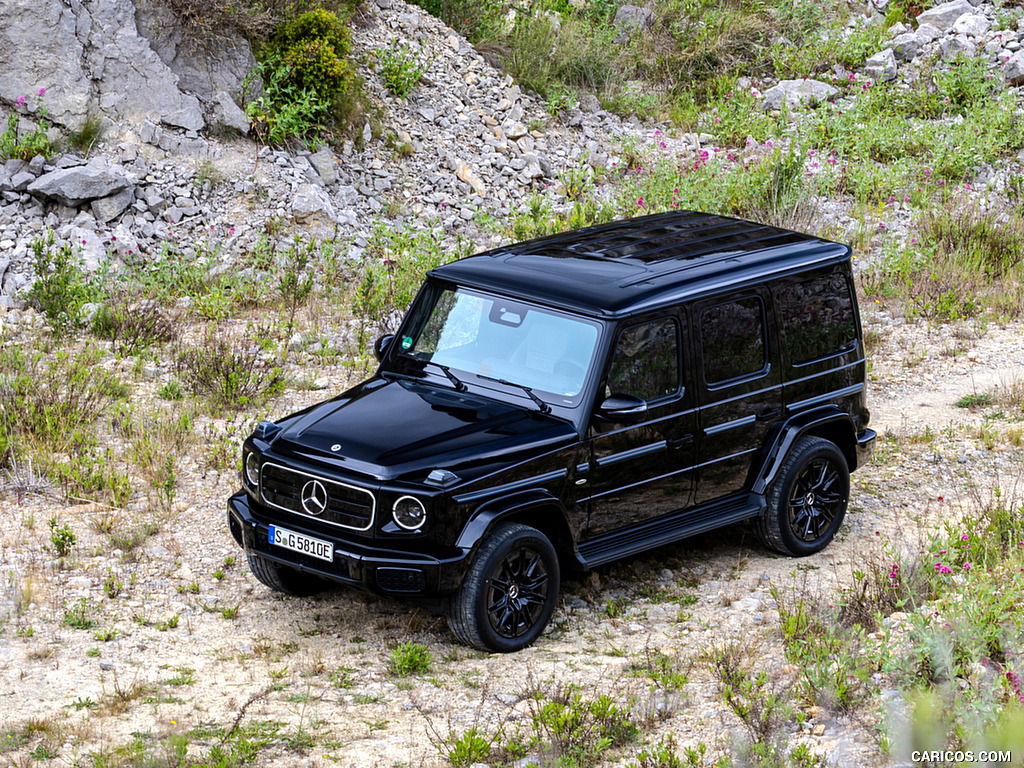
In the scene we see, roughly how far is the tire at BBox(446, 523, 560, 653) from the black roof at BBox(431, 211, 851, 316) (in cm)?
133

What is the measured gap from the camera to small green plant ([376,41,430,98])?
1571 cm

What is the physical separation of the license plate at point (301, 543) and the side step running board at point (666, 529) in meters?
1.39

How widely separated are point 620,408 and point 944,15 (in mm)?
16135

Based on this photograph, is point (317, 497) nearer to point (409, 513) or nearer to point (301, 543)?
point (301, 543)

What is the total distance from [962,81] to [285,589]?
14.8 m

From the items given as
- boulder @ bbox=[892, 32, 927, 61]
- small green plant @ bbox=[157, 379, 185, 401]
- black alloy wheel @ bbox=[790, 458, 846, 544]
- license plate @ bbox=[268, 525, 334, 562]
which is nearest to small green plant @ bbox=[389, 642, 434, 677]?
license plate @ bbox=[268, 525, 334, 562]

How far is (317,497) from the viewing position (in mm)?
5637

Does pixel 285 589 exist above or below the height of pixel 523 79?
below

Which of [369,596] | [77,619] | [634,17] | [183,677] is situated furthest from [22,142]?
[634,17]

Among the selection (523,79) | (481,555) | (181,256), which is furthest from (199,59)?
(481,555)

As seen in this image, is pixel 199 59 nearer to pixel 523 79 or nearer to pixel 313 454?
pixel 523 79

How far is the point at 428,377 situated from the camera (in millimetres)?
6473

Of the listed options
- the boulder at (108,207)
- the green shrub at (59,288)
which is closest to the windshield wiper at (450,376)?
the green shrub at (59,288)

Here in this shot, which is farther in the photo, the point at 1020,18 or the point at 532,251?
the point at 1020,18
